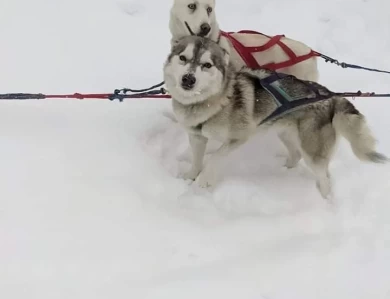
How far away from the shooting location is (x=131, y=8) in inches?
219

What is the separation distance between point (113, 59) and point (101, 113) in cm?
99

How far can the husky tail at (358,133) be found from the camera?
306 centimetres

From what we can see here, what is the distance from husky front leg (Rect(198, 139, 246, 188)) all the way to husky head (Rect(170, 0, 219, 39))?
78 cm

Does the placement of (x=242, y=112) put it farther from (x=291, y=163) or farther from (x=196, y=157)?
(x=291, y=163)

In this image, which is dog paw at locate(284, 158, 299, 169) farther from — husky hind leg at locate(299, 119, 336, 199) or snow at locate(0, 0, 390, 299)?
husky hind leg at locate(299, 119, 336, 199)

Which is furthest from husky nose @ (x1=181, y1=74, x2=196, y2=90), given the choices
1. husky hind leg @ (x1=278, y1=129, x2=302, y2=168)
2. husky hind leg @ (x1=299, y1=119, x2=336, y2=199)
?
husky hind leg @ (x1=278, y1=129, x2=302, y2=168)

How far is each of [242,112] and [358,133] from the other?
726 mm

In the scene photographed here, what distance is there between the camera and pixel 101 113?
3859mm

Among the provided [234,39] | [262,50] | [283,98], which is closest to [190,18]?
[234,39]

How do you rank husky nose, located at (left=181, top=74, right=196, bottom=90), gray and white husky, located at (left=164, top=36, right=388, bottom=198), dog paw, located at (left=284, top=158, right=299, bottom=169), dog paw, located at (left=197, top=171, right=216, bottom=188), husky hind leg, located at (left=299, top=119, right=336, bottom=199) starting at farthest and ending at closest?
1. dog paw, located at (left=284, top=158, right=299, bottom=169)
2. dog paw, located at (left=197, top=171, right=216, bottom=188)
3. husky hind leg, located at (left=299, top=119, right=336, bottom=199)
4. gray and white husky, located at (left=164, top=36, right=388, bottom=198)
5. husky nose, located at (left=181, top=74, right=196, bottom=90)

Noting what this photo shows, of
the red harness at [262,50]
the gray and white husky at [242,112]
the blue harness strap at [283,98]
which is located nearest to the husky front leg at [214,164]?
the gray and white husky at [242,112]

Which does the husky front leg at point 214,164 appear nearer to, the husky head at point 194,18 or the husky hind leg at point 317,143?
the husky hind leg at point 317,143

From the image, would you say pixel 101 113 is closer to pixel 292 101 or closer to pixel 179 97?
pixel 179 97

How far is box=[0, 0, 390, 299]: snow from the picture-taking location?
266 centimetres
